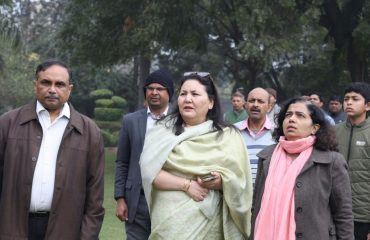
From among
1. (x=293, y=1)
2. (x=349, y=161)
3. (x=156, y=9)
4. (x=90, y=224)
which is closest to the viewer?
(x=90, y=224)

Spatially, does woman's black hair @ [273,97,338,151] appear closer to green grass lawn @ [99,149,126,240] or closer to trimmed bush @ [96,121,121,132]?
green grass lawn @ [99,149,126,240]

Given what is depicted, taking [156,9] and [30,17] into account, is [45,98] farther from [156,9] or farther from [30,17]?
[30,17]

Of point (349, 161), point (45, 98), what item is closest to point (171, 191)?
point (45, 98)

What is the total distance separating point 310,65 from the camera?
27.2 m

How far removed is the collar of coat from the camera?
14.9 feet

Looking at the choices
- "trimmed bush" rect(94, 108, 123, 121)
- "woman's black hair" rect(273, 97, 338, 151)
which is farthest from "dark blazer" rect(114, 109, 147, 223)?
"trimmed bush" rect(94, 108, 123, 121)

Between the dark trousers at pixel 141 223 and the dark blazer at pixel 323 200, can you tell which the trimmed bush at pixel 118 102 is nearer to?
the dark trousers at pixel 141 223

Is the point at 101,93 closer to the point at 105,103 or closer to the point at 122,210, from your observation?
the point at 105,103

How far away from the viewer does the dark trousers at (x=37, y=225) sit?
4.50 metres

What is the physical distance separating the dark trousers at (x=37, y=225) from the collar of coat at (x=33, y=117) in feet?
2.07

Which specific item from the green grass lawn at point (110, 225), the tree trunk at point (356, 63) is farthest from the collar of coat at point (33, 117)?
the tree trunk at point (356, 63)

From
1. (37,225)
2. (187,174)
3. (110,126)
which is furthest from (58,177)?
Result: (110,126)

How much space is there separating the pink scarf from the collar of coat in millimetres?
1378

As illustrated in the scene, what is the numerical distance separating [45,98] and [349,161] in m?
2.84
